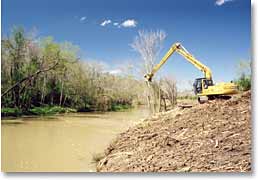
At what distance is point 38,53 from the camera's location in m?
3.26

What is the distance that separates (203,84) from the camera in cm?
315

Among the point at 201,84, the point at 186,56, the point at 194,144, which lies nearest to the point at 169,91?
the point at 201,84

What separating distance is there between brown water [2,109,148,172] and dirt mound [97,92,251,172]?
0.24 meters

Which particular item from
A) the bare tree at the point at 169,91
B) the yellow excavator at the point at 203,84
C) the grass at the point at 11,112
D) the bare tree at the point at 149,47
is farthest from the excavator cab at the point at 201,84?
the grass at the point at 11,112

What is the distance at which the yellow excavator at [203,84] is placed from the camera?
119 inches

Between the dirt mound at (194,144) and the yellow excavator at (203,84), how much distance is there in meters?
0.07

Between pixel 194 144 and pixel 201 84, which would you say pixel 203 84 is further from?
pixel 194 144

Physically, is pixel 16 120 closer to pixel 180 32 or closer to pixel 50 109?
pixel 50 109

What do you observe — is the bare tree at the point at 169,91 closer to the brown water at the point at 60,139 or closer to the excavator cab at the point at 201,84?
the excavator cab at the point at 201,84

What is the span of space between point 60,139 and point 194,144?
114 cm

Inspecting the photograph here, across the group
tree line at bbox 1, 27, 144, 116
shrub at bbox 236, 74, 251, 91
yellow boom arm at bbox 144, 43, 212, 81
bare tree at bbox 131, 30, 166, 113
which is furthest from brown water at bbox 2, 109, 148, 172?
shrub at bbox 236, 74, 251, 91

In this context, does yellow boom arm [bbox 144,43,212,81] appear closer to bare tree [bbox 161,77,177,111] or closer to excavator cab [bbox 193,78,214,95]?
excavator cab [bbox 193,78,214,95]

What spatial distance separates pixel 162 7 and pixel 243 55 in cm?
67

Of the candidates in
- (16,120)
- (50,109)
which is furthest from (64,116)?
(16,120)
